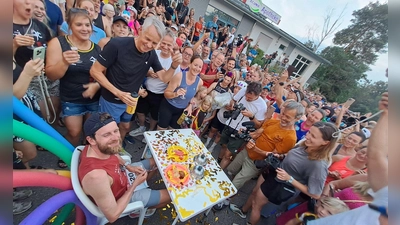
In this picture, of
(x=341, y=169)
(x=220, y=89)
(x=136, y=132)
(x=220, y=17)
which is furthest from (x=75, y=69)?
(x=220, y=17)

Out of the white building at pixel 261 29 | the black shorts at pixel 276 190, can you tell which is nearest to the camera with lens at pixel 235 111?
the black shorts at pixel 276 190

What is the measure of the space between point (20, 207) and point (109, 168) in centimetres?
125

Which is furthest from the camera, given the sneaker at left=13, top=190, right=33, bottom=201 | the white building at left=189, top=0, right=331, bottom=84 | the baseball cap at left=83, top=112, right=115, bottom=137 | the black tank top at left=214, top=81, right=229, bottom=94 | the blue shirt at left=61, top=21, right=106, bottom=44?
the white building at left=189, top=0, right=331, bottom=84

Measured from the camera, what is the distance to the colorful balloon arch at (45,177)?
1.01m

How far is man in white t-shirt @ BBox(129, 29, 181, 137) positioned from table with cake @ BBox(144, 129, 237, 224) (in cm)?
76

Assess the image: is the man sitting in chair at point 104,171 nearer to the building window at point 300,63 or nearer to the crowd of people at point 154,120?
the crowd of people at point 154,120

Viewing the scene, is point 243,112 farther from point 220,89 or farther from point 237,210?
point 237,210

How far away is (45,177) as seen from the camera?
1121mm

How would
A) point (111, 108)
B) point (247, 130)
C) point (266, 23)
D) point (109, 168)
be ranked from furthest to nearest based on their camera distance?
1. point (266, 23)
2. point (247, 130)
3. point (111, 108)
4. point (109, 168)

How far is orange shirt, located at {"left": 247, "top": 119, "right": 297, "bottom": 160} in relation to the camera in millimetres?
2113

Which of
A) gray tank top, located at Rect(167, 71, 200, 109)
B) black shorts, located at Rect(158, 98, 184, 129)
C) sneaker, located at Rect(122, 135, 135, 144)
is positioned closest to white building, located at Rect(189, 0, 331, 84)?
gray tank top, located at Rect(167, 71, 200, 109)

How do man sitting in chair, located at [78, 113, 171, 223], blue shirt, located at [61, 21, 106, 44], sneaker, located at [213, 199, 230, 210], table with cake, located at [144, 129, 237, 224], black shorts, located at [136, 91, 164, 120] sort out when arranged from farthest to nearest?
1. black shorts, located at [136, 91, 164, 120]
2. sneaker, located at [213, 199, 230, 210]
3. blue shirt, located at [61, 21, 106, 44]
4. table with cake, located at [144, 129, 237, 224]
5. man sitting in chair, located at [78, 113, 171, 223]

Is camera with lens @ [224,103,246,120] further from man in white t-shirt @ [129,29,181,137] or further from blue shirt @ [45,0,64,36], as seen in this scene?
blue shirt @ [45,0,64,36]

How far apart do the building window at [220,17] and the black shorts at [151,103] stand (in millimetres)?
11624
